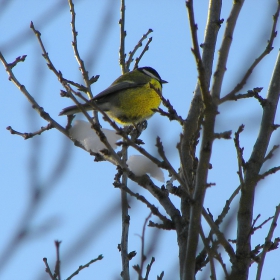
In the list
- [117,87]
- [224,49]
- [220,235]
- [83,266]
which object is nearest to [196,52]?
[224,49]

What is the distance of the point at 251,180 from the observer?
2211 millimetres

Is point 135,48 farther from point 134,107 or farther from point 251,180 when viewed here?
point 251,180

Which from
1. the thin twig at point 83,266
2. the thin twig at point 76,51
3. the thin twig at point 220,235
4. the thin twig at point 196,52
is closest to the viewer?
the thin twig at point 196,52

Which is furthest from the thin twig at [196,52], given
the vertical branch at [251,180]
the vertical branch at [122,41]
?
the vertical branch at [122,41]

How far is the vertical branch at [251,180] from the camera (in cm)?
214

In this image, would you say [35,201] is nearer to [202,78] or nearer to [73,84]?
[202,78]

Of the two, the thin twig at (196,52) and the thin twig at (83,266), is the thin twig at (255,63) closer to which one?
the thin twig at (196,52)

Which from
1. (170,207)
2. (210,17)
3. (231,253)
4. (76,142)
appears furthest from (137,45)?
(231,253)

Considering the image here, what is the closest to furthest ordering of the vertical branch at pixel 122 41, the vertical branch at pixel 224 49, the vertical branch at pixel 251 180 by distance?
the vertical branch at pixel 224 49 < the vertical branch at pixel 251 180 < the vertical branch at pixel 122 41

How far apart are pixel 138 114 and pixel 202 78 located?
12.4ft

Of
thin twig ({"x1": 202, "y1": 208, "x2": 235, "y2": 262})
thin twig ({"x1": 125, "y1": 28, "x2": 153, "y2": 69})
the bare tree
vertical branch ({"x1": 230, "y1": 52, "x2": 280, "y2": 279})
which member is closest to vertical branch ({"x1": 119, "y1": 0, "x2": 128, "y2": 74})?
thin twig ({"x1": 125, "y1": 28, "x2": 153, "y2": 69})

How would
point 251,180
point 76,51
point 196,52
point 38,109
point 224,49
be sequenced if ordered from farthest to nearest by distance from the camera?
1. point 76,51
2. point 38,109
3. point 251,180
4. point 224,49
5. point 196,52

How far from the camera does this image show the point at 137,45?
4113 mm

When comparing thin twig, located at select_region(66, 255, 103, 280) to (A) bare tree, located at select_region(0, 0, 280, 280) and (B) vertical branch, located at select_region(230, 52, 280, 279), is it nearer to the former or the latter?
(A) bare tree, located at select_region(0, 0, 280, 280)
